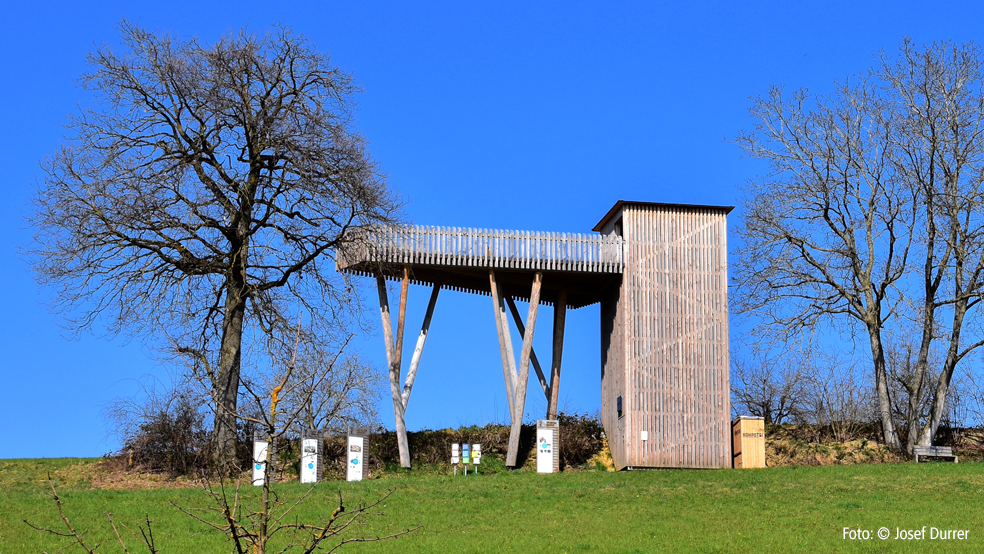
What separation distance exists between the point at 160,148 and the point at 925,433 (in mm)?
18978

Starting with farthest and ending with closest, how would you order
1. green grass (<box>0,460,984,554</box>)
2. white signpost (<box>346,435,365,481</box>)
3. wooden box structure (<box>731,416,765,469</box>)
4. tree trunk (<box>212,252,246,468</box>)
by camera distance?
1. wooden box structure (<box>731,416,765,469</box>)
2. tree trunk (<box>212,252,246,468</box>)
3. white signpost (<box>346,435,365,481</box>)
4. green grass (<box>0,460,984,554</box>)

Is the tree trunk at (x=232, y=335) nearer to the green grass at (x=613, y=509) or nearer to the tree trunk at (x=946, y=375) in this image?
the green grass at (x=613, y=509)

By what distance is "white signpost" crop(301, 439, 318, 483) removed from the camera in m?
21.3

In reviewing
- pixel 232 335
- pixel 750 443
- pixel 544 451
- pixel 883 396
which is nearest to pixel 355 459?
pixel 232 335

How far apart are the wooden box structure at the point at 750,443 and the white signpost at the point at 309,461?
9555 millimetres

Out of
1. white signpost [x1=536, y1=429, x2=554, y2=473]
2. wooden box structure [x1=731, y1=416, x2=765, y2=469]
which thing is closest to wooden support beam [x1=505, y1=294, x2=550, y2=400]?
white signpost [x1=536, y1=429, x2=554, y2=473]

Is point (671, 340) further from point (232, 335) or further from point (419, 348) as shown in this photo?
point (232, 335)

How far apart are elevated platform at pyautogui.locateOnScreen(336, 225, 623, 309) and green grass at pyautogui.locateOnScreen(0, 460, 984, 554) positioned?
5.18 meters

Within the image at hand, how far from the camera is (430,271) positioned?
25312mm

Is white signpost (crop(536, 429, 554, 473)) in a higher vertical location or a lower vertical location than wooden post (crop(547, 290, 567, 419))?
lower

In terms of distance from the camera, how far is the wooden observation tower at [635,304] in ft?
77.8

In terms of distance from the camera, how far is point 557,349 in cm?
2642

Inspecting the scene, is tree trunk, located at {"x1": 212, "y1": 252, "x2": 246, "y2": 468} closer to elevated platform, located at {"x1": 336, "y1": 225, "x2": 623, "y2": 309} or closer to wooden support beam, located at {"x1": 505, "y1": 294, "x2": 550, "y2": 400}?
elevated platform, located at {"x1": 336, "y1": 225, "x2": 623, "y2": 309}

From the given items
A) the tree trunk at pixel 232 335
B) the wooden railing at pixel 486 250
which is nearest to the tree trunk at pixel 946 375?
the wooden railing at pixel 486 250
